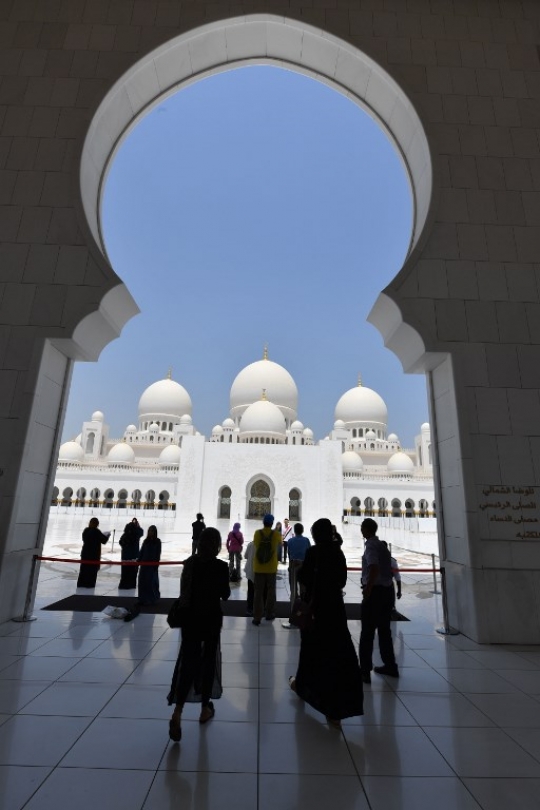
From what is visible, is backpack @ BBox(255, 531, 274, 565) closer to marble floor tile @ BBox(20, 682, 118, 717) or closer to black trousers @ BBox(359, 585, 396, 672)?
black trousers @ BBox(359, 585, 396, 672)

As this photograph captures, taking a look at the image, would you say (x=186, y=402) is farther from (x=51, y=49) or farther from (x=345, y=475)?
(x=51, y=49)

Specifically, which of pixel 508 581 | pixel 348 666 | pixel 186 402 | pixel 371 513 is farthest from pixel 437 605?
pixel 186 402

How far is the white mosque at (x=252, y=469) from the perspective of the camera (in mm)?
26719

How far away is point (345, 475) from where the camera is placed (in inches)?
1266

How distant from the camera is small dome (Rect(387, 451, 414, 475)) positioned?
3362 cm

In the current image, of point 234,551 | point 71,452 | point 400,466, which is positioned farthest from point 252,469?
point 234,551

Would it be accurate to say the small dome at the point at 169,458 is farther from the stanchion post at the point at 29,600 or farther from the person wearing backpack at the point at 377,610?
the person wearing backpack at the point at 377,610

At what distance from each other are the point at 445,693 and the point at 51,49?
8322 millimetres

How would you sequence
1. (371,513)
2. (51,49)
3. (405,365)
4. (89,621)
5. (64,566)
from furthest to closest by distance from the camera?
(371,513) → (64,566) → (51,49) → (405,365) → (89,621)

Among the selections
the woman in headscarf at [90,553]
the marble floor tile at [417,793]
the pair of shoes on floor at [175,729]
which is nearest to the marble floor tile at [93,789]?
the pair of shoes on floor at [175,729]

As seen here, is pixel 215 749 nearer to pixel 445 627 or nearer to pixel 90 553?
pixel 445 627

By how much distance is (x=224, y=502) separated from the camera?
27.5m

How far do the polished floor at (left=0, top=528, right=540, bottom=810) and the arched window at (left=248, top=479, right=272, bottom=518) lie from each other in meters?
24.1

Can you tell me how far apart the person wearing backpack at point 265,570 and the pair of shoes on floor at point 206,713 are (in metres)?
2.11
